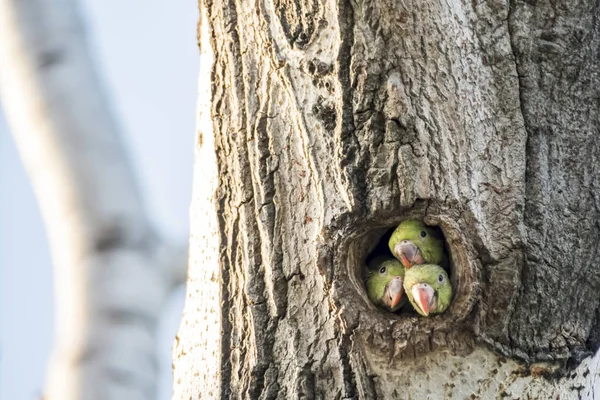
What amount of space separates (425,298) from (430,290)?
0.08ft

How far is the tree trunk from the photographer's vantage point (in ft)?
5.66

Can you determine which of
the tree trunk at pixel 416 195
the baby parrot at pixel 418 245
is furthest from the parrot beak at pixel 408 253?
the tree trunk at pixel 416 195

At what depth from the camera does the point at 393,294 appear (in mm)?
1970

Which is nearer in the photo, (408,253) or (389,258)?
(408,253)

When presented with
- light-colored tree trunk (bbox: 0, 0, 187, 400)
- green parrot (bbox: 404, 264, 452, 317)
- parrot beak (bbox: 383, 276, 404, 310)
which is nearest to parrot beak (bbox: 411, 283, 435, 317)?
green parrot (bbox: 404, 264, 452, 317)

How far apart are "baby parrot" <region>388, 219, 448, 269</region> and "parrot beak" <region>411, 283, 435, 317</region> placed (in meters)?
0.16

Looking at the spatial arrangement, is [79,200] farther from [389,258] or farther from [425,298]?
[425,298]

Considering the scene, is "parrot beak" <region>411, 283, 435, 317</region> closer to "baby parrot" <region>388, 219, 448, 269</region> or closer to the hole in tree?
the hole in tree

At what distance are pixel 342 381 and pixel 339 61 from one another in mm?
746

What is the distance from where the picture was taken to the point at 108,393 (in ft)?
9.43

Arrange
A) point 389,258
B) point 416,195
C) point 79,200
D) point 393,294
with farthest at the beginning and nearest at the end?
point 79,200, point 389,258, point 393,294, point 416,195

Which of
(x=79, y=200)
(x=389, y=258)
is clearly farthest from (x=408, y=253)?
(x=79, y=200)

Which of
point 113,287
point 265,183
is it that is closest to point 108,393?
point 113,287

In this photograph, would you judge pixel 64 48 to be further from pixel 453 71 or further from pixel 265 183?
pixel 453 71
